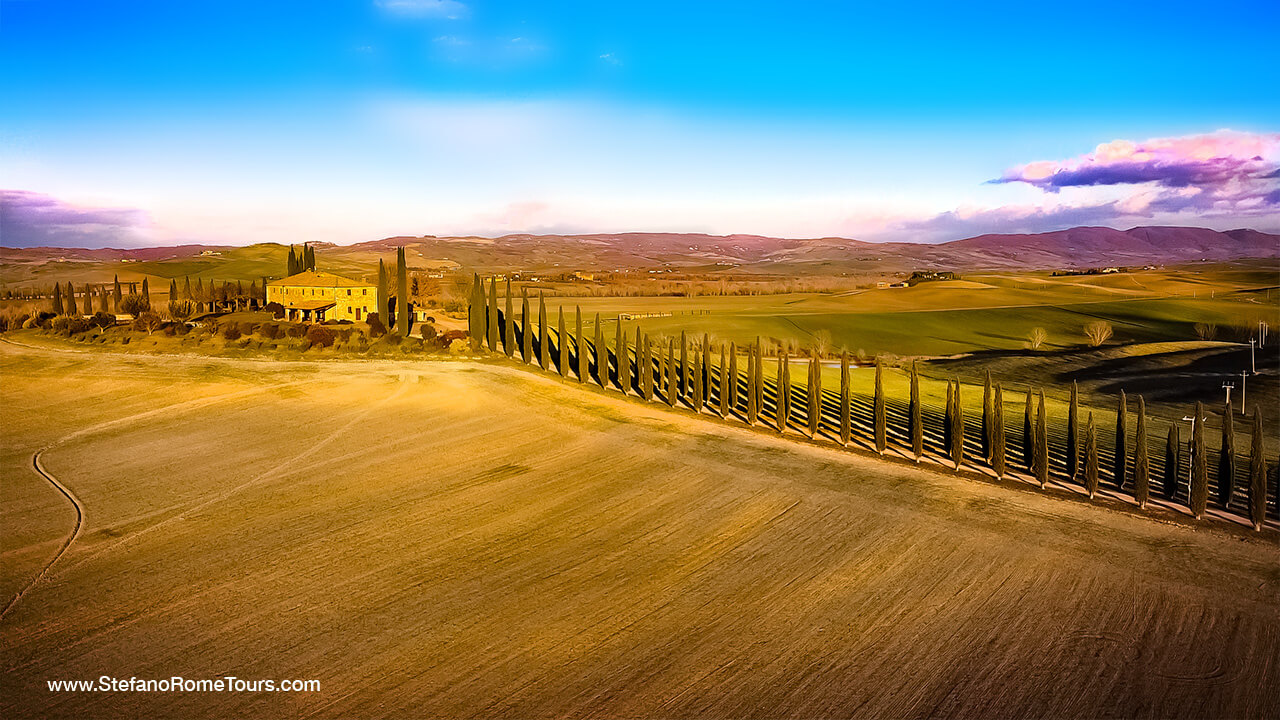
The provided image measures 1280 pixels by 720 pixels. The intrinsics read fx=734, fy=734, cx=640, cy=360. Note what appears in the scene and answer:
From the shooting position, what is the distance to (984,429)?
27.3 m

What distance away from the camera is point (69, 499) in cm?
2286

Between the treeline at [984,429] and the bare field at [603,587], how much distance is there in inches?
75.3

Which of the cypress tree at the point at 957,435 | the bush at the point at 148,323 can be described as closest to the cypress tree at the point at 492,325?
the bush at the point at 148,323

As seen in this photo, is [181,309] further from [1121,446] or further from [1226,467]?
[1226,467]

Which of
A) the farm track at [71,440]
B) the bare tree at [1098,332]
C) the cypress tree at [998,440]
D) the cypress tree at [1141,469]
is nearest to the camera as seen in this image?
the farm track at [71,440]

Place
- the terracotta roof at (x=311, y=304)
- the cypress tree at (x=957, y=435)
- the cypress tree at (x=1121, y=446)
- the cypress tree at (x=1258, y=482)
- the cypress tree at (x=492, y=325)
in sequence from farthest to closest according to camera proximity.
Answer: the terracotta roof at (x=311, y=304), the cypress tree at (x=492, y=325), the cypress tree at (x=957, y=435), the cypress tree at (x=1121, y=446), the cypress tree at (x=1258, y=482)

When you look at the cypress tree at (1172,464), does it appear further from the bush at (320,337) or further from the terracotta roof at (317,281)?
the terracotta roof at (317,281)

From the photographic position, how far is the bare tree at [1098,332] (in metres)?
64.1

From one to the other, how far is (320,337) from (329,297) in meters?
16.7

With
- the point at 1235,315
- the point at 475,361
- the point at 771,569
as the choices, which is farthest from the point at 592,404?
the point at 1235,315

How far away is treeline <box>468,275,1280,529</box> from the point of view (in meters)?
22.3

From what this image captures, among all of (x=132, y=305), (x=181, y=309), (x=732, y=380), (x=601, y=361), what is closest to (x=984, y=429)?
(x=732, y=380)

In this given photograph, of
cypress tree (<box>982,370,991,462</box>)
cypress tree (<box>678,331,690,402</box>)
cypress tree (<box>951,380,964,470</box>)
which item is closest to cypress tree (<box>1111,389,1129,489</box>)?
cypress tree (<box>982,370,991,462</box>)

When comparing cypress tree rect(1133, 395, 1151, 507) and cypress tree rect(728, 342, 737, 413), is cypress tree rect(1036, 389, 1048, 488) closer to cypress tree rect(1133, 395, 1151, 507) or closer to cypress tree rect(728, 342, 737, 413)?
cypress tree rect(1133, 395, 1151, 507)
